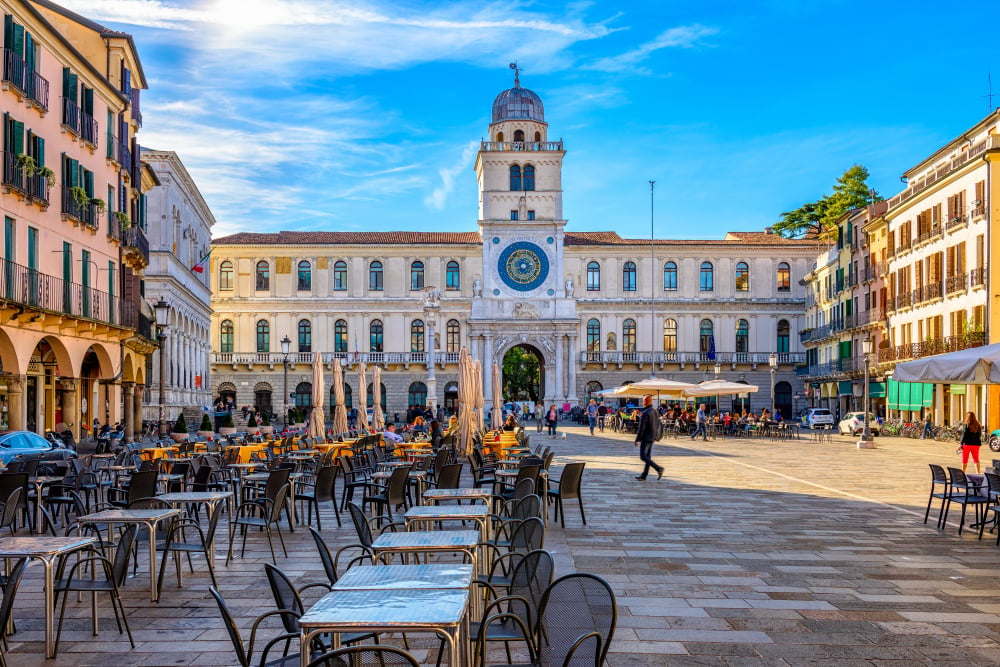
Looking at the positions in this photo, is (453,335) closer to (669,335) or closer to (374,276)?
(374,276)

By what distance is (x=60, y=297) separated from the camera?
80.0ft

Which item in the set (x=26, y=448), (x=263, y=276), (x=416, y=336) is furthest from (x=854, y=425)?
(x=263, y=276)

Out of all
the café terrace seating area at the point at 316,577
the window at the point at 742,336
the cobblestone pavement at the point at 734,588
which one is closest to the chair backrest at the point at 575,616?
the café terrace seating area at the point at 316,577

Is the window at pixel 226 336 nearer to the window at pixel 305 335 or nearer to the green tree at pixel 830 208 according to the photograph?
the window at pixel 305 335

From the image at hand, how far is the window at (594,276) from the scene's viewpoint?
69.4 meters

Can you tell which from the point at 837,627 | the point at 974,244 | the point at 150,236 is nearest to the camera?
the point at 837,627

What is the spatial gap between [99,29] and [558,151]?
4060 centimetres

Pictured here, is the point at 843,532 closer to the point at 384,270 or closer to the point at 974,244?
the point at 974,244

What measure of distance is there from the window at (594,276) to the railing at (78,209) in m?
45.9

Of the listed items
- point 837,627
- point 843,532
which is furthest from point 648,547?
point 837,627

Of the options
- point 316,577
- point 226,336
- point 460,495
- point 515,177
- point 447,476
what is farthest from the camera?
point 226,336

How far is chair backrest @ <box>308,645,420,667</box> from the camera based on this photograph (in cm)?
376

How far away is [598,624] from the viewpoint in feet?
15.9

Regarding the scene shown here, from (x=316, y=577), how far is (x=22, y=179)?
55.1 ft
